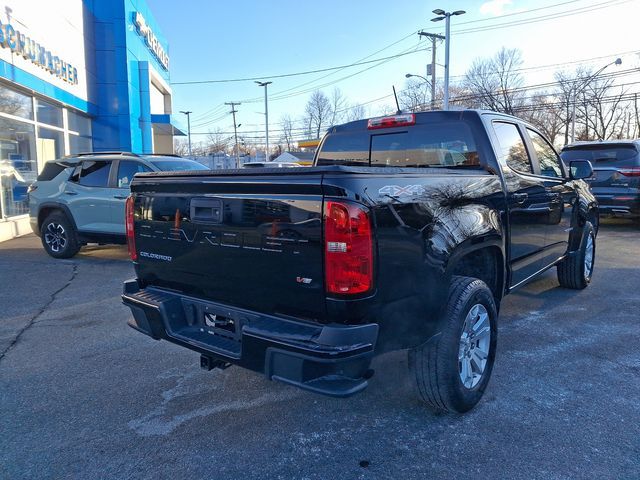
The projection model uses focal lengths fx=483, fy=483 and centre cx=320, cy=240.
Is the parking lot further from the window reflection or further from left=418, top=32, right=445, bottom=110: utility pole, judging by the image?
left=418, top=32, right=445, bottom=110: utility pole

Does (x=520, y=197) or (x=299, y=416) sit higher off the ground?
(x=520, y=197)

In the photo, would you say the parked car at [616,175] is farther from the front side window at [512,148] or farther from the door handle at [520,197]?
the door handle at [520,197]

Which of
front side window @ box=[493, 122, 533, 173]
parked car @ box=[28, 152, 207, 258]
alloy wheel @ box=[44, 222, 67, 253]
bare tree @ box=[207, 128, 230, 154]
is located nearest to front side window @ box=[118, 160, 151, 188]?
parked car @ box=[28, 152, 207, 258]

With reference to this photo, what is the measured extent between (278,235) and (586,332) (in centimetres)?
358

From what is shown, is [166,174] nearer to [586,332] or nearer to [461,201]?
[461,201]

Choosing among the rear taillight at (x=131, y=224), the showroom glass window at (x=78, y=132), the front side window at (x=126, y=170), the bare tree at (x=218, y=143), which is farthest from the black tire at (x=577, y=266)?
the bare tree at (x=218, y=143)

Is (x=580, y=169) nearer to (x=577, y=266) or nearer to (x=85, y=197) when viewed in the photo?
(x=577, y=266)

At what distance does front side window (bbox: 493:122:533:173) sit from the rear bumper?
2312 mm

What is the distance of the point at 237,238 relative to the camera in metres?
2.74

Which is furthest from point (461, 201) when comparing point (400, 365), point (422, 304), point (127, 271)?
point (127, 271)

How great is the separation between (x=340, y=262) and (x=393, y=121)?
2.31 metres

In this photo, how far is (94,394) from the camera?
349 cm

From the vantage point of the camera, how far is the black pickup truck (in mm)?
2357

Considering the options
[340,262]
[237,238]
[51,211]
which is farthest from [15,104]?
[340,262]
